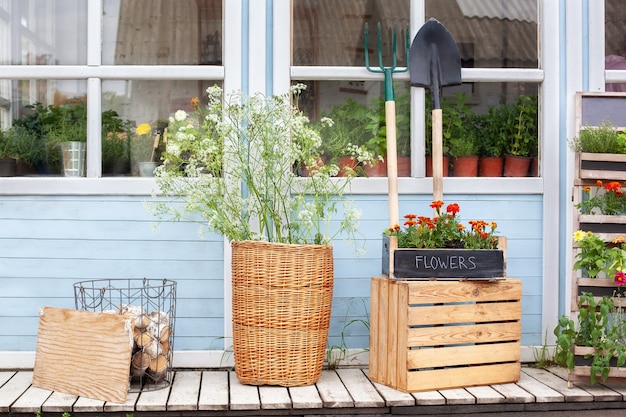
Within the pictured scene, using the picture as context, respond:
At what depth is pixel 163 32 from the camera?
13.4ft

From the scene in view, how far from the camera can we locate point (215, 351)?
401cm

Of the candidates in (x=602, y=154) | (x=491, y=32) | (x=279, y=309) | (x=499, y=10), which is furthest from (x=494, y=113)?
(x=279, y=309)

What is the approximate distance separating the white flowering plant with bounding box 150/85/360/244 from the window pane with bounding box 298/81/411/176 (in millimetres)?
97

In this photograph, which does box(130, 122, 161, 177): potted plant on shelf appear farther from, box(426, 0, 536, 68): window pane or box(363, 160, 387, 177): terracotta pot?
box(426, 0, 536, 68): window pane

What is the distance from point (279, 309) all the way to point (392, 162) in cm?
88

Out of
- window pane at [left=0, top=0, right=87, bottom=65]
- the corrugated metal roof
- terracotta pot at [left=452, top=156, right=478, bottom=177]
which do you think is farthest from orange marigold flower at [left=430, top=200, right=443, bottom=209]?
window pane at [left=0, top=0, right=87, bottom=65]

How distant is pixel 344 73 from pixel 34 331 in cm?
193

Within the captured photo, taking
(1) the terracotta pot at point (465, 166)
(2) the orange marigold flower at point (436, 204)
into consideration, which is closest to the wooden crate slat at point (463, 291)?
(2) the orange marigold flower at point (436, 204)

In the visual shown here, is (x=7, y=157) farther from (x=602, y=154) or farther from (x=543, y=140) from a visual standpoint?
(x=602, y=154)

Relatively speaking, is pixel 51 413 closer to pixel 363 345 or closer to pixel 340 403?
pixel 340 403

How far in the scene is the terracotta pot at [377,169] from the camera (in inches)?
162

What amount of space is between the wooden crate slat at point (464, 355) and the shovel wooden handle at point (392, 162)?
24.0 inches

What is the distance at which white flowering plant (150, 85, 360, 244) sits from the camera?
12.1ft

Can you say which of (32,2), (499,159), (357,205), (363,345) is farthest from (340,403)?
(32,2)
